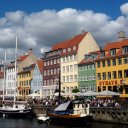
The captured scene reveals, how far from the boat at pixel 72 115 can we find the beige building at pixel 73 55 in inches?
1142

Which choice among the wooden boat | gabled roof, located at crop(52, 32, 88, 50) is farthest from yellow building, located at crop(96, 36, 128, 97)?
the wooden boat

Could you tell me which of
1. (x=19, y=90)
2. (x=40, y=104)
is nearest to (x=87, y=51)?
(x=40, y=104)

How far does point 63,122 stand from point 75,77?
105ft

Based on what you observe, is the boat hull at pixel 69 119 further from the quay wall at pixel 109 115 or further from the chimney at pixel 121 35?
the chimney at pixel 121 35

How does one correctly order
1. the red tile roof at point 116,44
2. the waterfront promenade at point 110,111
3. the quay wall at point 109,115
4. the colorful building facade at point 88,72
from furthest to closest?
the colorful building facade at point 88,72
the red tile roof at point 116,44
the waterfront promenade at point 110,111
the quay wall at point 109,115

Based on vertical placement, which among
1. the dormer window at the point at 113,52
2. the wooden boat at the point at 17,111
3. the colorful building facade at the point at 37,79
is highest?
the dormer window at the point at 113,52

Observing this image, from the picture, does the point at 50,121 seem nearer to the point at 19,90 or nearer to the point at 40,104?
the point at 40,104

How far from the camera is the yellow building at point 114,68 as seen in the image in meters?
66.9

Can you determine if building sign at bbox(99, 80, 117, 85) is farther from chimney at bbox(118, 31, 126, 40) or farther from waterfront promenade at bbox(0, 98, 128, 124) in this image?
waterfront promenade at bbox(0, 98, 128, 124)

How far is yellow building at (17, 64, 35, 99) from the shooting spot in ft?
332

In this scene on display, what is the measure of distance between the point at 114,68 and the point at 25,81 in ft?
130

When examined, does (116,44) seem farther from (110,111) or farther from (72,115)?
(72,115)

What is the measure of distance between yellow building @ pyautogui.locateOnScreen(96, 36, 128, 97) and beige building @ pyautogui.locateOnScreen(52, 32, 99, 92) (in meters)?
8.22

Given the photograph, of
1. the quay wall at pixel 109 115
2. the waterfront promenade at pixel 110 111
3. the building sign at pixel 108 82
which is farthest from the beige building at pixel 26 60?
the quay wall at pixel 109 115
